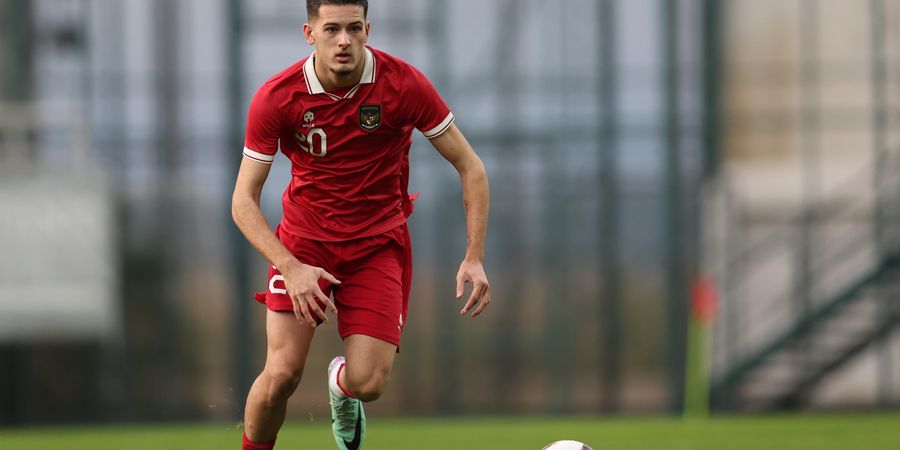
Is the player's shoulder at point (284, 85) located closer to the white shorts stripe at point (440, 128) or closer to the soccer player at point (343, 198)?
the soccer player at point (343, 198)

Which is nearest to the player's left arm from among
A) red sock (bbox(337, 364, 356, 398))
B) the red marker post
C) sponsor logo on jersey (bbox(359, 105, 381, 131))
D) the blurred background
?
sponsor logo on jersey (bbox(359, 105, 381, 131))

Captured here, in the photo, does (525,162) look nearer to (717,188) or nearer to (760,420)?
(717,188)

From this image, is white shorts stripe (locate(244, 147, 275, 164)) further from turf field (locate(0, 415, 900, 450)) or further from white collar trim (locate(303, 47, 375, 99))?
turf field (locate(0, 415, 900, 450))

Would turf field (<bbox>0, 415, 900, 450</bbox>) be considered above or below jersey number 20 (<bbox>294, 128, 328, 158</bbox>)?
below

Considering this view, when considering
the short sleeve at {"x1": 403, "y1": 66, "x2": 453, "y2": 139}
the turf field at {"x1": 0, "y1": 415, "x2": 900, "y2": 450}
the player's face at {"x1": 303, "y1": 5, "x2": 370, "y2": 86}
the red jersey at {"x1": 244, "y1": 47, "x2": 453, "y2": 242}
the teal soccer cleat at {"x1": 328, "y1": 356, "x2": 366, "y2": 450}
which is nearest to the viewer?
the player's face at {"x1": 303, "y1": 5, "x2": 370, "y2": 86}

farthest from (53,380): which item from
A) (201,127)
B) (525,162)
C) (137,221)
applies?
(525,162)

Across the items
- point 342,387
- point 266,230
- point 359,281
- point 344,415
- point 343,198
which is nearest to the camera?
point 266,230

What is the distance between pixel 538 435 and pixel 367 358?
5894 millimetres

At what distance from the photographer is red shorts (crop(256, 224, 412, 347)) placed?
6254mm

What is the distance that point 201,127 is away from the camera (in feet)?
53.3

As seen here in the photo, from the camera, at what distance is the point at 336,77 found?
592 centimetres

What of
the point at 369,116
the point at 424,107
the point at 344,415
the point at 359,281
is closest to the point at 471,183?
the point at 424,107

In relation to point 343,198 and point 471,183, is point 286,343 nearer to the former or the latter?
point 343,198

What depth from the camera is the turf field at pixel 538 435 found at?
10.6 meters
